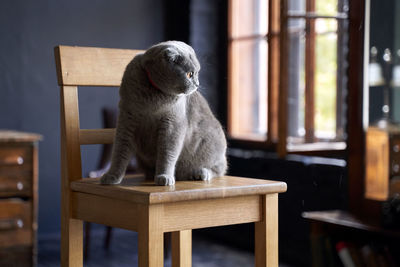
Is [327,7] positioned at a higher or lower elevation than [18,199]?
higher

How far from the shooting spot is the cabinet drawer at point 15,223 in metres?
2.77

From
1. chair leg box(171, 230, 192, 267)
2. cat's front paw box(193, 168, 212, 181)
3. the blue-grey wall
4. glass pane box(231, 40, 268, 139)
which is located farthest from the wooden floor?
cat's front paw box(193, 168, 212, 181)

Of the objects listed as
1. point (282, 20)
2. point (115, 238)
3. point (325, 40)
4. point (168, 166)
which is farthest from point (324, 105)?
point (168, 166)

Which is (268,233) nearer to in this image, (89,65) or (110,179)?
(110,179)

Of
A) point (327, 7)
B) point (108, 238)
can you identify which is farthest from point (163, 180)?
point (108, 238)

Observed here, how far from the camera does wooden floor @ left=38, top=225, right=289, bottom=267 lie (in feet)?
10.8

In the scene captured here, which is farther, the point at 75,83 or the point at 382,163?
the point at 382,163

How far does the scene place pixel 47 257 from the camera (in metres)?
3.41

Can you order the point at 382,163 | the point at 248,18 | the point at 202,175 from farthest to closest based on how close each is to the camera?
the point at 248,18, the point at 382,163, the point at 202,175

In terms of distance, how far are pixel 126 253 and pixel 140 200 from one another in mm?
2540

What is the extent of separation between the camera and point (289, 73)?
347cm

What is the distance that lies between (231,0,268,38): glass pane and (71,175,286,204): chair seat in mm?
2715

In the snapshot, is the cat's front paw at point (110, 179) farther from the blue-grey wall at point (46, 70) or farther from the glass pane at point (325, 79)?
the blue-grey wall at point (46, 70)

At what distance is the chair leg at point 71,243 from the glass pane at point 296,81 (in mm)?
2222
